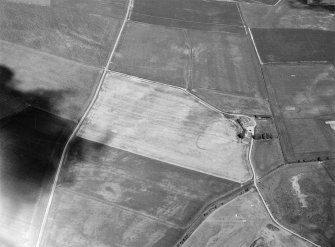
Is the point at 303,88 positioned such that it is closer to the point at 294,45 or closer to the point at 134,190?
the point at 294,45

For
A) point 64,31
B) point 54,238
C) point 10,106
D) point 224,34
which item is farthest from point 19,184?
point 224,34

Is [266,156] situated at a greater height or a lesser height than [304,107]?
lesser

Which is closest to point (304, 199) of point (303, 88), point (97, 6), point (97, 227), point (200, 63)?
point (303, 88)

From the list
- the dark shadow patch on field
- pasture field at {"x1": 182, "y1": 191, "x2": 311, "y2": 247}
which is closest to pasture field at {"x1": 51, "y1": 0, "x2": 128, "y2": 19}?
the dark shadow patch on field

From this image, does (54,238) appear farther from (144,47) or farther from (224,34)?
(224,34)

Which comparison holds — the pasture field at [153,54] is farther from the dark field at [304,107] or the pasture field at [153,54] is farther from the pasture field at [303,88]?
the dark field at [304,107]
